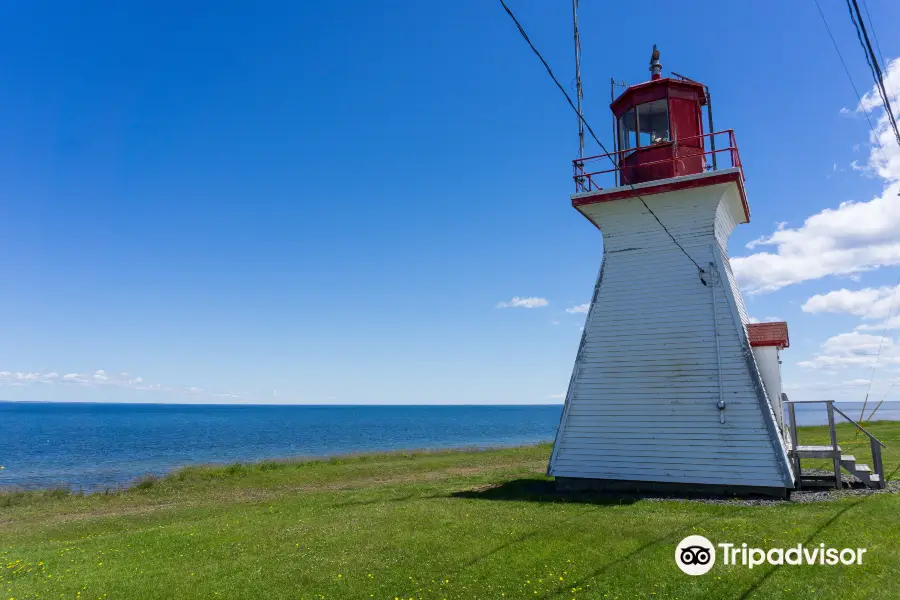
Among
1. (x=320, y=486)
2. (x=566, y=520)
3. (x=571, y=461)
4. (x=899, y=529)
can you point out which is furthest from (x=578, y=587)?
(x=320, y=486)

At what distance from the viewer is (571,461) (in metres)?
13.2

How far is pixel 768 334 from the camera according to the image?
12.2 metres

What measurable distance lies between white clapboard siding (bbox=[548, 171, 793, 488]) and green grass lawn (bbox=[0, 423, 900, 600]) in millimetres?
1130

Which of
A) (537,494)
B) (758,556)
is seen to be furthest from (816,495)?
(537,494)

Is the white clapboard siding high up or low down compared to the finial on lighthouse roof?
down

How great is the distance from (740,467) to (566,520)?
438cm

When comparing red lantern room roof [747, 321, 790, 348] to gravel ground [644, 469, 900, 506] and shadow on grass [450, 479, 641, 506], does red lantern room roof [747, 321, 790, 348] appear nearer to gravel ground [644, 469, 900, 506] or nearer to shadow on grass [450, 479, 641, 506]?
gravel ground [644, 469, 900, 506]

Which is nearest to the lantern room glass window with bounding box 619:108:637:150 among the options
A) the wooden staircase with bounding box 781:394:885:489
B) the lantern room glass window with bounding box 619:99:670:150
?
the lantern room glass window with bounding box 619:99:670:150

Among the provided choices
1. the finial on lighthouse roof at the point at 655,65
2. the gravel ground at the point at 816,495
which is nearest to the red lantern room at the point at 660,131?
the finial on lighthouse roof at the point at 655,65

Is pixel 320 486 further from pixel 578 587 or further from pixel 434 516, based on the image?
pixel 578 587

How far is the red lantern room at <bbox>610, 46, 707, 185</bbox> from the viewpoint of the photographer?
13234mm

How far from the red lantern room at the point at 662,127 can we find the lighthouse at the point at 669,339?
0.10ft

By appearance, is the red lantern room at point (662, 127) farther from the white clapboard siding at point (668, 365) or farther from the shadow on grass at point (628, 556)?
the shadow on grass at point (628, 556)

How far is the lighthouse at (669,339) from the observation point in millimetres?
11750
